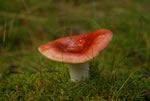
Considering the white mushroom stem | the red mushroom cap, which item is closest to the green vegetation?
the white mushroom stem

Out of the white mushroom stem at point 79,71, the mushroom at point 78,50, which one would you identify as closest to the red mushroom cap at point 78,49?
the mushroom at point 78,50

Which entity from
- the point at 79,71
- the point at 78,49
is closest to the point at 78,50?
the point at 78,49

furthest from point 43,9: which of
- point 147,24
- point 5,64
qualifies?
point 147,24

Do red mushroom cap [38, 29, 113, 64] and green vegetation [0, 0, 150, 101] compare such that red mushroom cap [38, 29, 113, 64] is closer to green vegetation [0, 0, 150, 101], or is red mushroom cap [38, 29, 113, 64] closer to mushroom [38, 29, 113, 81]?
mushroom [38, 29, 113, 81]

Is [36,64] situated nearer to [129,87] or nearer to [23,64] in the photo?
[23,64]

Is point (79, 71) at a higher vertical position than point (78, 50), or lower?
lower

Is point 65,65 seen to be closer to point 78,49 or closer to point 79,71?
point 79,71
